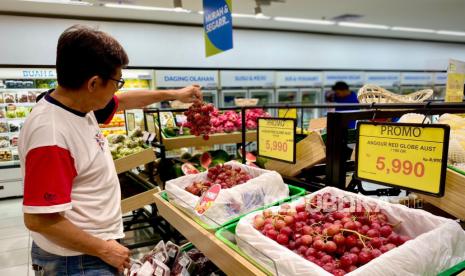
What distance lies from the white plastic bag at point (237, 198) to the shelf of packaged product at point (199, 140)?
1.08 metres

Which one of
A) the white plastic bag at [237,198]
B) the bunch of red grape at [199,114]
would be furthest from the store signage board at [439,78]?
the white plastic bag at [237,198]

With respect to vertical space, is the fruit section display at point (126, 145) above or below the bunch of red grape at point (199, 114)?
below

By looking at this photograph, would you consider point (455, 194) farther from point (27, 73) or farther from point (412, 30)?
point (412, 30)

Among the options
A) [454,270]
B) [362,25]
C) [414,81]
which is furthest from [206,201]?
[414,81]

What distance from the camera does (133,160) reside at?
2627 mm

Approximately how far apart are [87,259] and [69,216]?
0.20 metres

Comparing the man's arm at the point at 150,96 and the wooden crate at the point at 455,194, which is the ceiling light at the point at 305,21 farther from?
the wooden crate at the point at 455,194

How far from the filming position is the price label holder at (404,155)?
3.47 feet

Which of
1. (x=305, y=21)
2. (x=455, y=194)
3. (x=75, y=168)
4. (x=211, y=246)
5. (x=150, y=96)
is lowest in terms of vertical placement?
(x=211, y=246)

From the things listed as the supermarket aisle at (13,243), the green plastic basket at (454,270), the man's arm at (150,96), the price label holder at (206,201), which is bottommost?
the supermarket aisle at (13,243)

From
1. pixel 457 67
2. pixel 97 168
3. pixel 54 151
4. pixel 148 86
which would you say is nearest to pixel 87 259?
pixel 97 168

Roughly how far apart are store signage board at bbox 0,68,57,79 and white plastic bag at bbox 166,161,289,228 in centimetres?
490

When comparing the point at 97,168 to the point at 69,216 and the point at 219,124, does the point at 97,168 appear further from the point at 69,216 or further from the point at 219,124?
the point at 219,124

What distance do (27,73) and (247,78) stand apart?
13.5ft
